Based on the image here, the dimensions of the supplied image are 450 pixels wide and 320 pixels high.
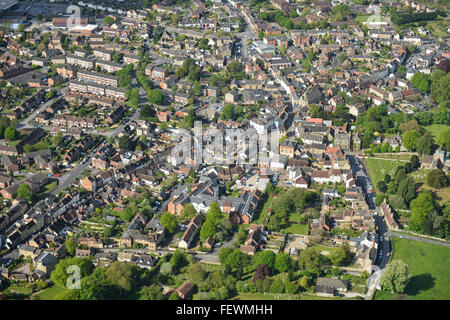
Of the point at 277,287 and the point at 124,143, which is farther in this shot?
the point at 124,143

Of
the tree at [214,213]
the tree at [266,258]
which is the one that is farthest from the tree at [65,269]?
the tree at [266,258]

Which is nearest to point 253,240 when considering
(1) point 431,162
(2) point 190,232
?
(2) point 190,232

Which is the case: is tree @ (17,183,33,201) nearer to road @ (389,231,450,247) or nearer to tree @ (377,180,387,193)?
road @ (389,231,450,247)

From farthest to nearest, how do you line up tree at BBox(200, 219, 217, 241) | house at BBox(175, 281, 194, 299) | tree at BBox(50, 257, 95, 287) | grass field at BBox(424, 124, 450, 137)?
grass field at BBox(424, 124, 450, 137)
tree at BBox(200, 219, 217, 241)
tree at BBox(50, 257, 95, 287)
house at BBox(175, 281, 194, 299)

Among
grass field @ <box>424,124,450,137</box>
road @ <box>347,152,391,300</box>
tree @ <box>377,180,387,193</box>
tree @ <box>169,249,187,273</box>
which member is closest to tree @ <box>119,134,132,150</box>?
tree @ <box>169,249,187,273</box>

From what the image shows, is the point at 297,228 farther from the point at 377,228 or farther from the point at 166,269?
the point at 166,269

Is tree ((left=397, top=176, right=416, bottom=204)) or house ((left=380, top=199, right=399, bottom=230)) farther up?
tree ((left=397, top=176, right=416, bottom=204))
